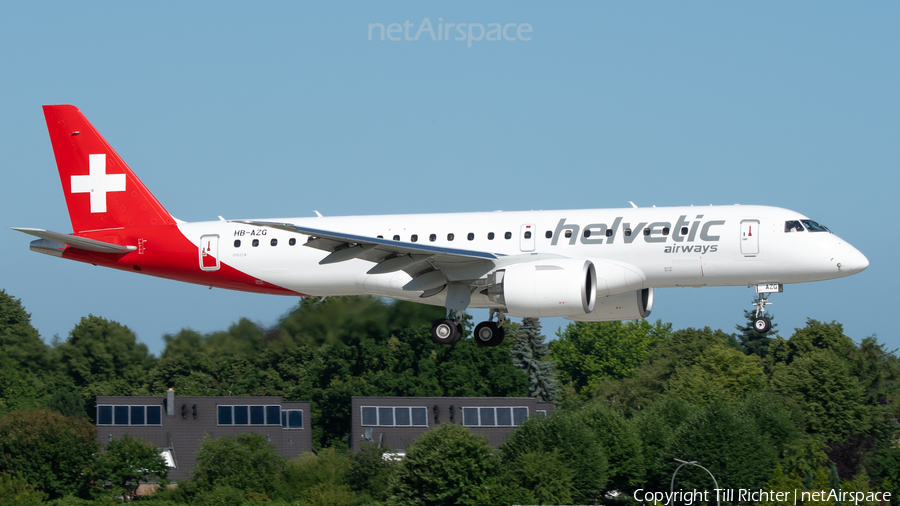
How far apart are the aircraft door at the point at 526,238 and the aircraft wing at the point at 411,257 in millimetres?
945

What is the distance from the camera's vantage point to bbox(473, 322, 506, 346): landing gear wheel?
115 feet

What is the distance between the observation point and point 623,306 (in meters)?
35.2

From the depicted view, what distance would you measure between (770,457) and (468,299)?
39.4m

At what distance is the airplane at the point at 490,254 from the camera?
32.0 meters

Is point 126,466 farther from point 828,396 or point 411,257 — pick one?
point 828,396

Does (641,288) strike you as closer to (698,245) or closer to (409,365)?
(698,245)

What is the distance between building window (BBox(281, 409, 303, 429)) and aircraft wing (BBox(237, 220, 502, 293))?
4220 centimetres

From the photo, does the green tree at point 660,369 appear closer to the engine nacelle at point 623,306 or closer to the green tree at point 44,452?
the green tree at point 44,452

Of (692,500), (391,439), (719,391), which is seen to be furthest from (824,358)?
(391,439)

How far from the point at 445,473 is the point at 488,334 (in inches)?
823

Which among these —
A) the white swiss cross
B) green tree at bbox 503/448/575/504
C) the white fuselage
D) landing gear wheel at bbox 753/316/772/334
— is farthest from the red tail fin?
green tree at bbox 503/448/575/504

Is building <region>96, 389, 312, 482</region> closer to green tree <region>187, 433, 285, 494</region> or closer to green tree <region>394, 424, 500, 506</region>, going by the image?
green tree <region>187, 433, 285, 494</region>

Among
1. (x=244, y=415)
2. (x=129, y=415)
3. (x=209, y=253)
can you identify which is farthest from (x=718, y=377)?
(x=209, y=253)

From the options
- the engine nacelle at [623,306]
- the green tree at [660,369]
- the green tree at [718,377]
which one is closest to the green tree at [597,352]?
the green tree at [660,369]
